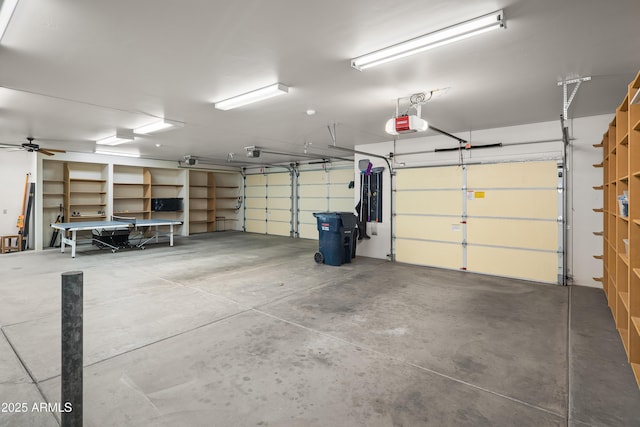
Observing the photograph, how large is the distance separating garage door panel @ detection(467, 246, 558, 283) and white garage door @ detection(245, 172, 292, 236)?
6669 millimetres

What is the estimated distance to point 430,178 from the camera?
6.48m

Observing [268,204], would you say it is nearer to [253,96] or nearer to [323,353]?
[253,96]

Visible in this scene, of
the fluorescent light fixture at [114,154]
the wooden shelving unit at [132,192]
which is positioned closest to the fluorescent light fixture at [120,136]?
the fluorescent light fixture at [114,154]

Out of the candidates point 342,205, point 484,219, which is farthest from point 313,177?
point 484,219

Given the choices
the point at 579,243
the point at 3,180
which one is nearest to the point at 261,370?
the point at 579,243

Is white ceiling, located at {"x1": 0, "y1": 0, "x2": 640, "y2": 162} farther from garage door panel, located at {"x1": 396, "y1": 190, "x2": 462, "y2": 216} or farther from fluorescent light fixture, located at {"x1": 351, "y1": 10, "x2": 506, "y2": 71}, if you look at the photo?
garage door panel, located at {"x1": 396, "y1": 190, "x2": 462, "y2": 216}

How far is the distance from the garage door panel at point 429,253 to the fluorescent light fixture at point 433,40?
4.42 metres

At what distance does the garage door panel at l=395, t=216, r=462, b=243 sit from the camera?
621 cm

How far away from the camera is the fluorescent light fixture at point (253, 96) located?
3625 mm

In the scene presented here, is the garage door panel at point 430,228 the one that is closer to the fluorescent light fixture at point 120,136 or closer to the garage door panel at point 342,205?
the garage door panel at point 342,205

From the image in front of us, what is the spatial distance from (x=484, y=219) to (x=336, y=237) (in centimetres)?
279

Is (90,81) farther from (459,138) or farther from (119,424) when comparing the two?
(459,138)

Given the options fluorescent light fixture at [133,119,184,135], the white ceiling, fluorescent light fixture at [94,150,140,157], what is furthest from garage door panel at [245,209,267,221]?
the white ceiling

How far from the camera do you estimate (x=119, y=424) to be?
6.31 feet
